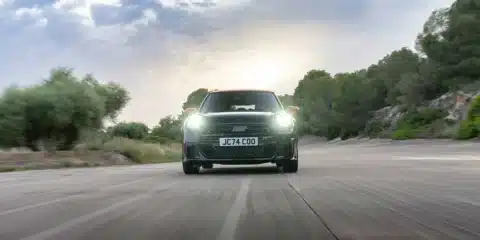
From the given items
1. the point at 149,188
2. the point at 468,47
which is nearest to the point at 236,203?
the point at 149,188

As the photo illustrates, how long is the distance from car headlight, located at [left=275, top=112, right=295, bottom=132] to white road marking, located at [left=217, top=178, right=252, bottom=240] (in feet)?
14.5

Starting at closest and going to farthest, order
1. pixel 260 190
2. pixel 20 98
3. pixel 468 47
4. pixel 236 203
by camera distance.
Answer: pixel 236 203 < pixel 260 190 < pixel 20 98 < pixel 468 47

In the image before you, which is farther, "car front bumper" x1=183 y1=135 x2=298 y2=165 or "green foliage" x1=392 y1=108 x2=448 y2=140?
"green foliage" x1=392 y1=108 x2=448 y2=140

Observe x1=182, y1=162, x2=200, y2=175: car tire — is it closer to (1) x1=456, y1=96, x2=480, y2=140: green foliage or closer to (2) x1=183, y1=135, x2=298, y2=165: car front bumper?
(2) x1=183, y1=135, x2=298, y2=165: car front bumper

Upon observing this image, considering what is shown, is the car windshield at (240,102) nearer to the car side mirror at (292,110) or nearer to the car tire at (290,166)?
the car side mirror at (292,110)

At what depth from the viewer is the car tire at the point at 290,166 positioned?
1301 centimetres

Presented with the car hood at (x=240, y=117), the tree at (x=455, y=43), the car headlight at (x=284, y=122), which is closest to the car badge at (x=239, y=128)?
the car hood at (x=240, y=117)

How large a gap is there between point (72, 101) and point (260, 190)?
2548 cm

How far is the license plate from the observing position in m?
12.7

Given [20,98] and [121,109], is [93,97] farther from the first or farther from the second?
[121,109]

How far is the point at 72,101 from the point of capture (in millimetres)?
32594

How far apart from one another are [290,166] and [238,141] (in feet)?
3.83

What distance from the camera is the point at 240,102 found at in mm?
14539

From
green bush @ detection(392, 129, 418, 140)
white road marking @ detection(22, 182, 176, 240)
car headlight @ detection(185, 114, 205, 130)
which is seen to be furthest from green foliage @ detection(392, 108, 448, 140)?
white road marking @ detection(22, 182, 176, 240)
